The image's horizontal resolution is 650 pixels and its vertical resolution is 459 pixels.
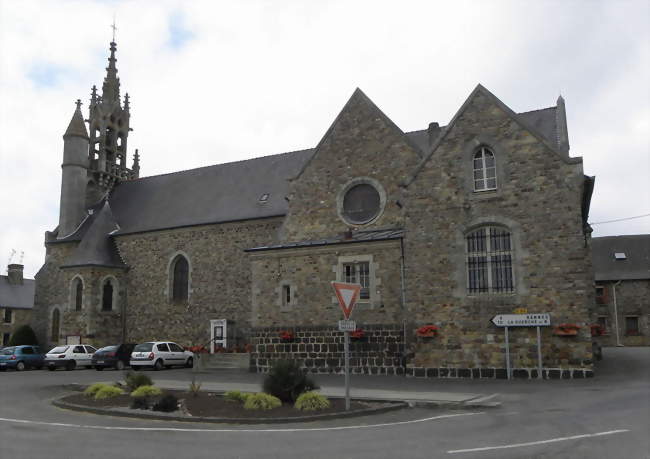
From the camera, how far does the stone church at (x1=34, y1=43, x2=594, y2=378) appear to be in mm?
18078

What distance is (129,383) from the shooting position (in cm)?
1413

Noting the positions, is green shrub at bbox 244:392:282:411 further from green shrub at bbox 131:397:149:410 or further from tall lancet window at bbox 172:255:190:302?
tall lancet window at bbox 172:255:190:302

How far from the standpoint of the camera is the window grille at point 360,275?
21.4 meters

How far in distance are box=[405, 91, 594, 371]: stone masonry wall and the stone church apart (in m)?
0.04

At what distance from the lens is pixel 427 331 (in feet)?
61.9

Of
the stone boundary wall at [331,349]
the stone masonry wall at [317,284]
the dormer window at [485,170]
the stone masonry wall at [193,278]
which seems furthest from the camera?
the stone masonry wall at [193,278]

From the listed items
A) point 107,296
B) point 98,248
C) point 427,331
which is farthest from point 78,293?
point 427,331

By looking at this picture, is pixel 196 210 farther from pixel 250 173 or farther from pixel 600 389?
pixel 600 389

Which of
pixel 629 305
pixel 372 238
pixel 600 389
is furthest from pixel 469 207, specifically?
pixel 629 305

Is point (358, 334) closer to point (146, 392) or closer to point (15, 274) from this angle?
point (146, 392)

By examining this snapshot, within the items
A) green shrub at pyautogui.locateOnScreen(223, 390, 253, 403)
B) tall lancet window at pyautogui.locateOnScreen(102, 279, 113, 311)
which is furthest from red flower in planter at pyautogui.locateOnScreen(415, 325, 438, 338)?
tall lancet window at pyautogui.locateOnScreen(102, 279, 113, 311)

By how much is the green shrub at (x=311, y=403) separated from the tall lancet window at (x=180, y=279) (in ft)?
73.5

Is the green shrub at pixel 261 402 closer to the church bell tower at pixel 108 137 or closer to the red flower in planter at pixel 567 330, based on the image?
the red flower in planter at pixel 567 330

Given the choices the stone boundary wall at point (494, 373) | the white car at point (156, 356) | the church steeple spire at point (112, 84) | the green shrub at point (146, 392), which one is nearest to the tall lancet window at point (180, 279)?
the white car at point (156, 356)
